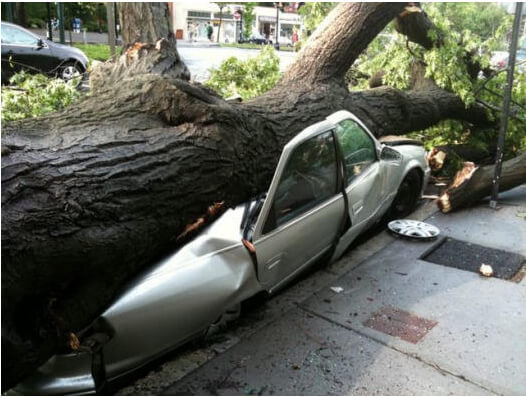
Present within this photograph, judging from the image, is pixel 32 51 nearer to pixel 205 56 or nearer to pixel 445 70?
pixel 445 70

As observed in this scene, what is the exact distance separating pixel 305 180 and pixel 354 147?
0.98 meters

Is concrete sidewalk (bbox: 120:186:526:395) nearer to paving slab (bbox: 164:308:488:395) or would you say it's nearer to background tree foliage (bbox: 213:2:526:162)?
paving slab (bbox: 164:308:488:395)

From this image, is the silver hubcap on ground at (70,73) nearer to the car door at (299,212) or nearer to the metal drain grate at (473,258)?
the car door at (299,212)

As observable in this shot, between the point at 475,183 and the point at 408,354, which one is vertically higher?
the point at 475,183

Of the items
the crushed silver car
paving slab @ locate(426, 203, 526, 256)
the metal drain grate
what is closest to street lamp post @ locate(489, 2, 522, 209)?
paving slab @ locate(426, 203, 526, 256)

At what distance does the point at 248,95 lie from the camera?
713cm

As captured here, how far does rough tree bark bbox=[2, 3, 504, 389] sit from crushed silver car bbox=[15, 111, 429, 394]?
0.52 feet

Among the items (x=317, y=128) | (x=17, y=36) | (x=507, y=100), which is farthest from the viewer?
(x=17, y=36)

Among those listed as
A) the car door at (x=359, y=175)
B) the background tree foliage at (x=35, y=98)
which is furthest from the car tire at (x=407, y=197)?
the background tree foliage at (x=35, y=98)

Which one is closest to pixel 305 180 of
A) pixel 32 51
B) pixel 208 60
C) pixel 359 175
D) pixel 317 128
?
pixel 317 128

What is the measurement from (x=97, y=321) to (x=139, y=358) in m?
→ 0.37

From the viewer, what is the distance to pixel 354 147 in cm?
464

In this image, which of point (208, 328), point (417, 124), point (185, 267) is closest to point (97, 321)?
point (185, 267)

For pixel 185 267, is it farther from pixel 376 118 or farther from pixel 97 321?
pixel 376 118
